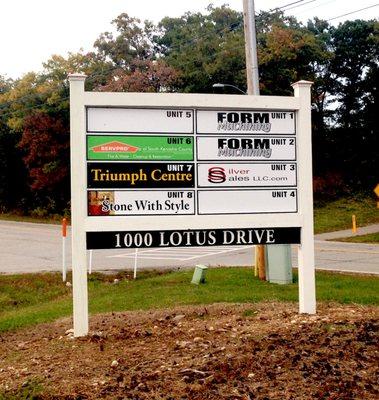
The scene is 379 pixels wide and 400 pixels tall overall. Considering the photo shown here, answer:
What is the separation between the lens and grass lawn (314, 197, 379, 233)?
35.6 meters

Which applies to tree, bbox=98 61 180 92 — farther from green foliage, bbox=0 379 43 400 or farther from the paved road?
green foliage, bbox=0 379 43 400

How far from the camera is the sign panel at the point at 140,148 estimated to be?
7965 mm

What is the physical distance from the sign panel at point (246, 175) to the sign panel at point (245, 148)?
89 millimetres

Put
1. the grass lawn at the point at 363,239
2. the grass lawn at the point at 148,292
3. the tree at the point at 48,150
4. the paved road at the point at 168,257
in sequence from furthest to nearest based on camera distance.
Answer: the tree at the point at 48,150, the grass lawn at the point at 363,239, the paved road at the point at 168,257, the grass lawn at the point at 148,292

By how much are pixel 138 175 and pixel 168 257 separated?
1403 centimetres

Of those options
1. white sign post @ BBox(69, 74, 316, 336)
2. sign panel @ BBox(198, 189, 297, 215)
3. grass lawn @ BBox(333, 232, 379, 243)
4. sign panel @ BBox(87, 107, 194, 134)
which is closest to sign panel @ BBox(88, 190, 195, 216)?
white sign post @ BBox(69, 74, 316, 336)

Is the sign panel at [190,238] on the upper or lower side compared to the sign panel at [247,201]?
lower

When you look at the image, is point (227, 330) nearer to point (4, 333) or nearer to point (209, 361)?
point (209, 361)

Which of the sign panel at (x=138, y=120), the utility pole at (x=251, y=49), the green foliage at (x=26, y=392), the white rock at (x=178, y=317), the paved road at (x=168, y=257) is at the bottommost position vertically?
the green foliage at (x=26, y=392)

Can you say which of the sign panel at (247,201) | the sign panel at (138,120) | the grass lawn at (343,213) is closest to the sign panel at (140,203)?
the sign panel at (247,201)

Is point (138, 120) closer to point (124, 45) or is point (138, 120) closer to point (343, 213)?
point (343, 213)

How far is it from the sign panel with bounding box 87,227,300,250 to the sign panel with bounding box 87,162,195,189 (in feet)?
1.87

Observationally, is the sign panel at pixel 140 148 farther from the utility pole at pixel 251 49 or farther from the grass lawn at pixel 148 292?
the utility pole at pixel 251 49

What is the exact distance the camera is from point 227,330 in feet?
24.9
